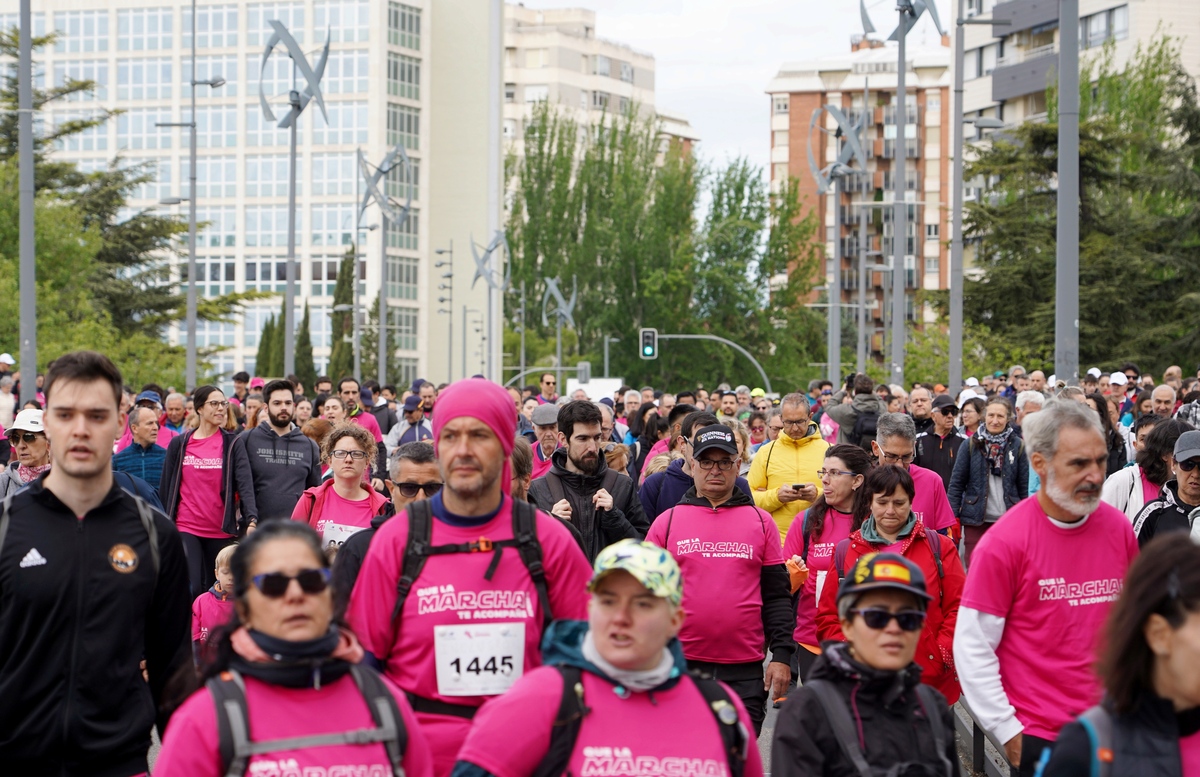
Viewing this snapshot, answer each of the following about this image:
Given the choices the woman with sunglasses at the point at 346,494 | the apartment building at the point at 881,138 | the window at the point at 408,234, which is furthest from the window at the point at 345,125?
the woman with sunglasses at the point at 346,494

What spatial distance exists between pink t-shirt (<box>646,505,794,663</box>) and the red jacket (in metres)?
0.32

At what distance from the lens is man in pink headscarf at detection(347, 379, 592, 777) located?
4.52 metres

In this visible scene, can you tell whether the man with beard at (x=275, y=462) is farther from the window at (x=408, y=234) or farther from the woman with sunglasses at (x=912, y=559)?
the window at (x=408, y=234)

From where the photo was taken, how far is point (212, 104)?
105 metres

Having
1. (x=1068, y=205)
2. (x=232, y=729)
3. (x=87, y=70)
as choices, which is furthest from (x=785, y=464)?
(x=87, y=70)

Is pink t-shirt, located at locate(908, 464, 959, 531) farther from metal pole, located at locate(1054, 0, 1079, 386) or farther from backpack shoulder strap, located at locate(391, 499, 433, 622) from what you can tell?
metal pole, located at locate(1054, 0, 1079, 386)

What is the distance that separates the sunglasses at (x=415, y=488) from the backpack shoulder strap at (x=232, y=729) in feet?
12.6

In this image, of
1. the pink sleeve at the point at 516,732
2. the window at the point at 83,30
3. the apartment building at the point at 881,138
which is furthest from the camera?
the apartment building at the point at 881,138

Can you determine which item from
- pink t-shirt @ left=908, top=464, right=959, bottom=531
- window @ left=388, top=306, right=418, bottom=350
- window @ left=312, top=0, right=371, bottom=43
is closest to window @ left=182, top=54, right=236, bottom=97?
window @ left=312, top=0, right=371, bottom=43

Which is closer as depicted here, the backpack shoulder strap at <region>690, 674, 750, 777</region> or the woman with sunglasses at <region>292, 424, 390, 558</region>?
the backpack shoulder strap at <region>690, 674, 750, 777</region>

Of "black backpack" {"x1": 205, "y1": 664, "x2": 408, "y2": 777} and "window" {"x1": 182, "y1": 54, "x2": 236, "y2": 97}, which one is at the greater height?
"window" {"x1": 182, "y1": 54, "x2": 236, "y2": 97}

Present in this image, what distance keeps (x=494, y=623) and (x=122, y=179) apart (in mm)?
61873

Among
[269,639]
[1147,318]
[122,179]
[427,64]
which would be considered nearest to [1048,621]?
[269,639]

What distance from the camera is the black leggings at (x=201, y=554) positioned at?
12.0 meters
